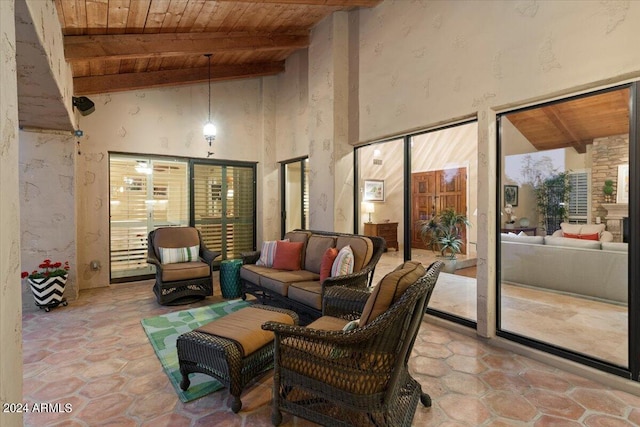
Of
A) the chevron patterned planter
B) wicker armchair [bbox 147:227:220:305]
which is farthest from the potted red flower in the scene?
wicker armchair [bbox 147:227:220:305]

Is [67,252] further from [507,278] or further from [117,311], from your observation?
[507,278]

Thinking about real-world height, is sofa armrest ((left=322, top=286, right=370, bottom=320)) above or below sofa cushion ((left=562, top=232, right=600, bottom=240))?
below

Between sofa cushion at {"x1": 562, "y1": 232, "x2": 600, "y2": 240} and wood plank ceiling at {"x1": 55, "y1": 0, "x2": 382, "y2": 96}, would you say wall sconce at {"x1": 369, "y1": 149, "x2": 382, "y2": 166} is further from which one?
sofa cushion at {"x1": 562, "y1": 232, "x2": 600, "y2": 240}

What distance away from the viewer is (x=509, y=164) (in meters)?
3.21

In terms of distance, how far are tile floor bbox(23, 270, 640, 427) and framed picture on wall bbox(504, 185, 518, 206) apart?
1395 millimetres

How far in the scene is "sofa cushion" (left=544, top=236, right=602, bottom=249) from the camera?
285 cm

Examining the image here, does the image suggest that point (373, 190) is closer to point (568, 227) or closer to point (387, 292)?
point (568, 227)

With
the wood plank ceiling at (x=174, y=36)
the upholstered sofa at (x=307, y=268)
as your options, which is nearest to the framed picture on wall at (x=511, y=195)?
the upholstered sofa at (x=307, y=268)

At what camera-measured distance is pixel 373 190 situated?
5.32 m

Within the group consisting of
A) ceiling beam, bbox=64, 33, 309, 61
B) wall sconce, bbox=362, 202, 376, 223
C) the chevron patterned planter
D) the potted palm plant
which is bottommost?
the chevron patterned planter

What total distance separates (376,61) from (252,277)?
3.23 m

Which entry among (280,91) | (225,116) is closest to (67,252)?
(225,116)

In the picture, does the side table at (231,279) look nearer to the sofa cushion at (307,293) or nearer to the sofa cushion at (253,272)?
the sofa cushion at (253,272)

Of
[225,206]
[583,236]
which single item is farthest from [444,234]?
[225,206]
